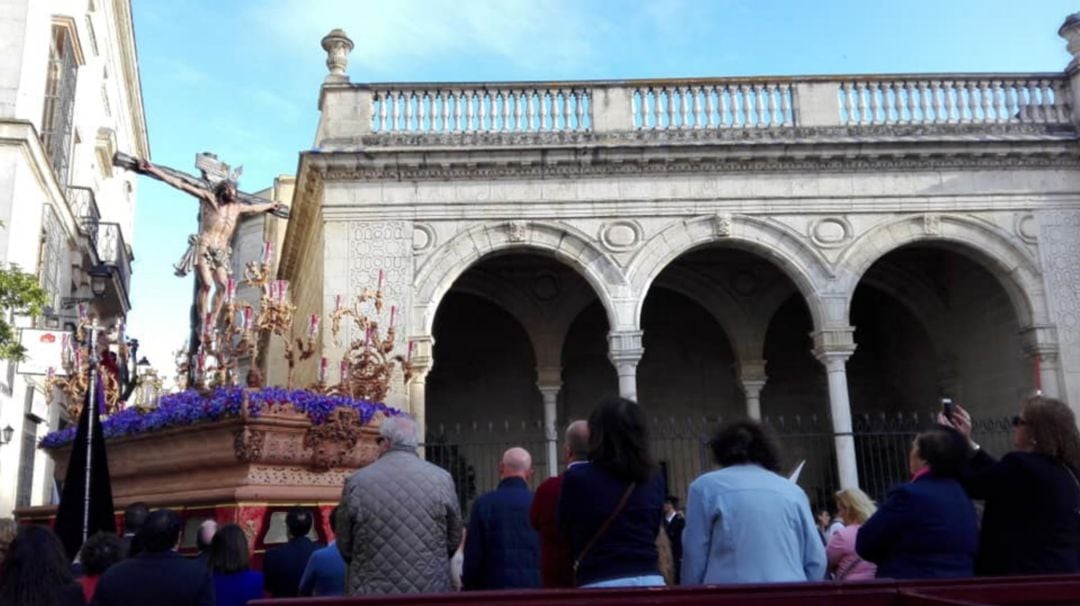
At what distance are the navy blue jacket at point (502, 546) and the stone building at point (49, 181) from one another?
10303 mm

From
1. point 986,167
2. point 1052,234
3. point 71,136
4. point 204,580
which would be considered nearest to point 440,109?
point 71,136

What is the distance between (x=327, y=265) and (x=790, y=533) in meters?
11.6

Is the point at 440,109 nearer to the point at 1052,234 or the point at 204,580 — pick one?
the point at 1052,234

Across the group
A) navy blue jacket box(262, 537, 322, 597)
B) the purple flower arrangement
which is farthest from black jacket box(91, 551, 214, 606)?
the purple flower arrangement

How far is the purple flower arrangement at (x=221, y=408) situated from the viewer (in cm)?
764

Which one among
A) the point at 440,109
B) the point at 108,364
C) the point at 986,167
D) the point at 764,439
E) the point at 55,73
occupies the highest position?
the point at 55,73

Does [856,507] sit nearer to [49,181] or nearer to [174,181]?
[174,181]

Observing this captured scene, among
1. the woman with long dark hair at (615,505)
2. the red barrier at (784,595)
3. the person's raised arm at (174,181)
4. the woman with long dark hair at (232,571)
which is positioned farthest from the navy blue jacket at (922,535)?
the person's raised arm at (174,181)

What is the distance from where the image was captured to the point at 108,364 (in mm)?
12211

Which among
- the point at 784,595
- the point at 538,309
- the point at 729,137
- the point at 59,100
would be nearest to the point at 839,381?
the point at 729,137

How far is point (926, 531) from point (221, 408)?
A: 5.75 metres

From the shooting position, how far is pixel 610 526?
133 inches

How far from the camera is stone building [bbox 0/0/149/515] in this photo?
45.5ft

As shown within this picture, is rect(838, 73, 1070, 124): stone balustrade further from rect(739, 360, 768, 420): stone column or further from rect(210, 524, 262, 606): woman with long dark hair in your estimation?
rect(210, 524, 262, 606): woman with long dark hair
